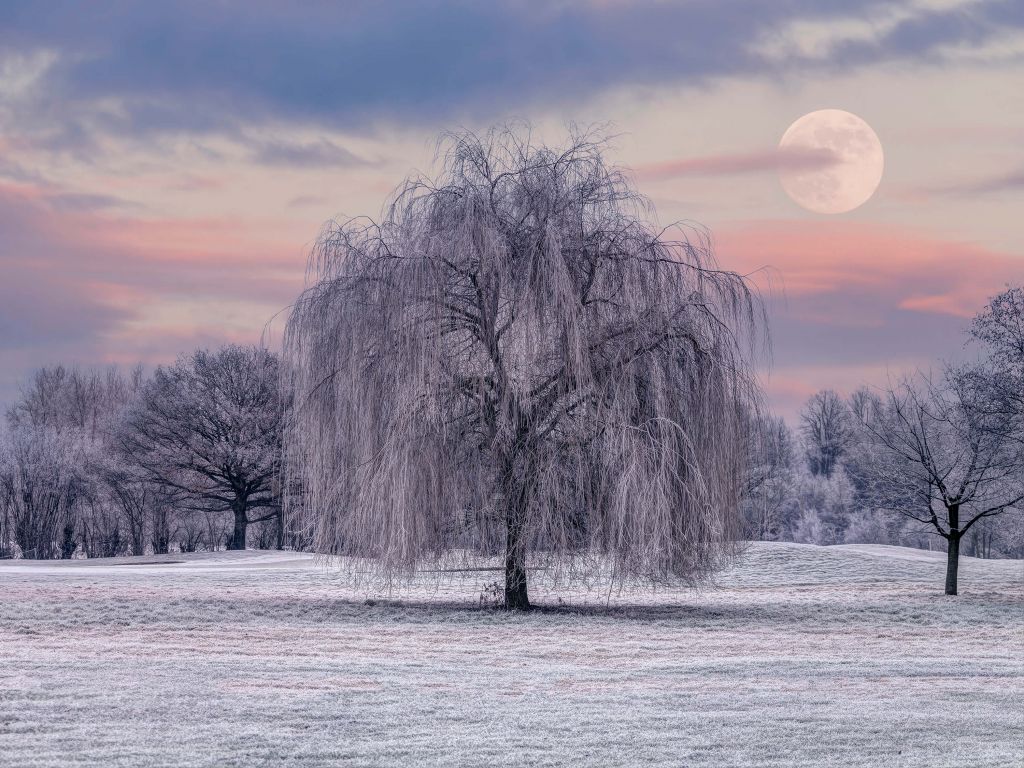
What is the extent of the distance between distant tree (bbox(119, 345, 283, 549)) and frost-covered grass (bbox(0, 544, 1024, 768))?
74.9 ft

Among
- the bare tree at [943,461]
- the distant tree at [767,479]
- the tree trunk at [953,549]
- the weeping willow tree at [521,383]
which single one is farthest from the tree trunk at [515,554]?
the tree trunk at [953,549]

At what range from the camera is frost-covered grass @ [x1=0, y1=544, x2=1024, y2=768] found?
806 centimetres

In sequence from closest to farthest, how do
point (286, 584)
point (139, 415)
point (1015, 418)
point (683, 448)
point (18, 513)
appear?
point (683, 448)
point (1015, 418)
point (286, 584)
point (139, 415)
point (18, 513)

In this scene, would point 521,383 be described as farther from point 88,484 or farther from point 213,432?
point 88,484

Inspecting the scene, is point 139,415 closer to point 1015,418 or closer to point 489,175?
point 489,175

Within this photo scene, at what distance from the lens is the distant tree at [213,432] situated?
4559 centimetres

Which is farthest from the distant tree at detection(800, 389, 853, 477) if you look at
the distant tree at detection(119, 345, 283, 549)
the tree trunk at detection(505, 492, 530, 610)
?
the tree trunk at detection(505, 492, 530, 610)

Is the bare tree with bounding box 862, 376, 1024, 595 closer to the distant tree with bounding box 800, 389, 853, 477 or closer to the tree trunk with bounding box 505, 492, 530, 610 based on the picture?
the tree trunk with bounding box 505, 492, 530, 610

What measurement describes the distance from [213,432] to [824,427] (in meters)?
50.4

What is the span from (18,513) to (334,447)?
3794cm

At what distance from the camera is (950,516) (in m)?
24.2

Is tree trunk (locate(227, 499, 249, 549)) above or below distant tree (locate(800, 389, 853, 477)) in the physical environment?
below

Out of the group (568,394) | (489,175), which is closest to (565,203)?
(489,175)

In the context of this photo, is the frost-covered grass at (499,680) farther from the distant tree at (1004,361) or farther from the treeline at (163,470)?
the treeline at (163,470)
